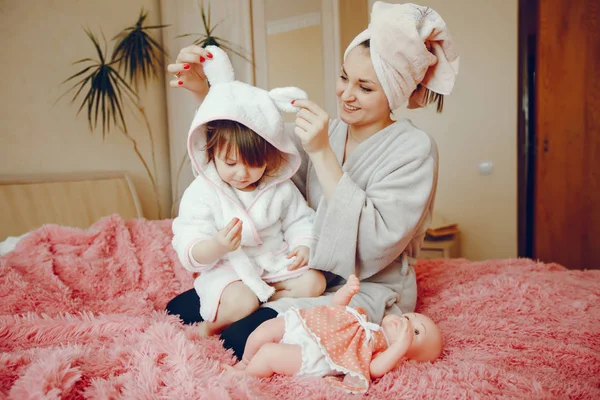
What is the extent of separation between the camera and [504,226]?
3.52 metres

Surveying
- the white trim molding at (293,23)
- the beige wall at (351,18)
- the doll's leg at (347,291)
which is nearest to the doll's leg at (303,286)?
the doll's leg at (347,291)

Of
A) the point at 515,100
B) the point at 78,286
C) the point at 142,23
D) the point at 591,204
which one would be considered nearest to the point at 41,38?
the point at 142,23

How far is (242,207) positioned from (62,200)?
158 cm

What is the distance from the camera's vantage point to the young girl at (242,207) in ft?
3.53

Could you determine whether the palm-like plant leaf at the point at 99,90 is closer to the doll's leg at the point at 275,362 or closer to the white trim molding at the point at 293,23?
the white trim molding at the point at 293,23

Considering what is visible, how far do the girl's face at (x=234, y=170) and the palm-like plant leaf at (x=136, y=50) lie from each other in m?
1.88

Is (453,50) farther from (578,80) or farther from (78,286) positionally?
(578,80)

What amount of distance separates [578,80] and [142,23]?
124 inches

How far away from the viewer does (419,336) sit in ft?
3.15

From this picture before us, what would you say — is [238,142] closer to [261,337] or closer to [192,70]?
[192,70]

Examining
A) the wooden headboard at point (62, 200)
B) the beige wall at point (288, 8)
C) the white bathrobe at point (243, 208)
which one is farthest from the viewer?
the beige wall at point (288, 8)

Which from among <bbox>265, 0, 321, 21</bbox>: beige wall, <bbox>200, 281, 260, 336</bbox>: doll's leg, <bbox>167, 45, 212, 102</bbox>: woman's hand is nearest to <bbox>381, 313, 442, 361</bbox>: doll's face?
<bbox>200, 281, 260, 336</bbox>: doll's leg

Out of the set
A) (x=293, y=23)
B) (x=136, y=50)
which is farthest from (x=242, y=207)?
(x=293, y=23)

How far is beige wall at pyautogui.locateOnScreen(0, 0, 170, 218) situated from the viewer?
7.07 feet
